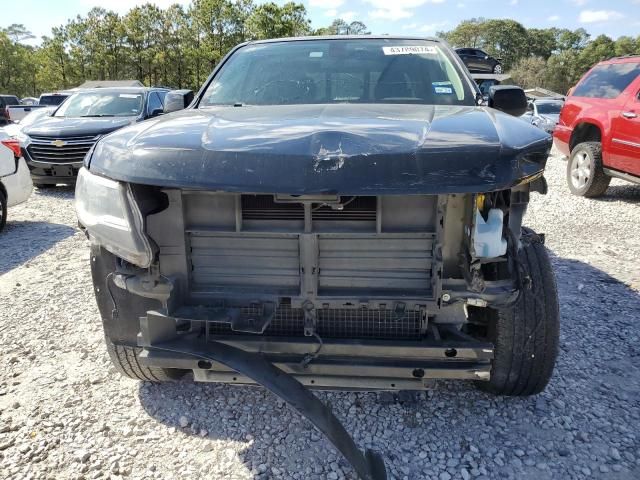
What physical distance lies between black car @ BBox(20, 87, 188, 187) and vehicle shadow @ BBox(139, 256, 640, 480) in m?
6.25

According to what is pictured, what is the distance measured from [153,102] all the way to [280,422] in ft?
27.8

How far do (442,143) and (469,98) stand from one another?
1.26 m

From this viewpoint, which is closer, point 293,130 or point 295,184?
point 295,184

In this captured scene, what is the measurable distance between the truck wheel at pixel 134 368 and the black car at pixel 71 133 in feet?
19.7

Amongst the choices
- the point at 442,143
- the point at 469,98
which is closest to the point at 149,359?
the point at 442,143

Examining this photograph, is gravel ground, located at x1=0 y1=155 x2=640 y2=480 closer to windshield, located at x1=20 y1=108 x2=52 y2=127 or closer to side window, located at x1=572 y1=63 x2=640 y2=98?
side window, located at x1=572 y1=63 x2=640 y2=98

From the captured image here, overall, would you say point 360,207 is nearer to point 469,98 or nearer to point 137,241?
point 137,241

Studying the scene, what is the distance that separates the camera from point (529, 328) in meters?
2.29

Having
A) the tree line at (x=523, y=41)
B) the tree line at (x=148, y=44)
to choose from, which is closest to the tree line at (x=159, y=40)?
the tree line at (x=148, y=44)

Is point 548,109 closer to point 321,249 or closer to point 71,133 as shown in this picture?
point 71,133

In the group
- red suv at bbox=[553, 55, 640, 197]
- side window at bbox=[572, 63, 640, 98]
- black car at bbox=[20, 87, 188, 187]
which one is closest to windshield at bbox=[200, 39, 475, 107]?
red suv at bbox=[553, 55, 640, 197]

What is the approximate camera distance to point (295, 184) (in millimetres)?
1650

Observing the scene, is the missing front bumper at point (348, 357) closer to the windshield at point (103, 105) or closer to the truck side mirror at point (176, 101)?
the truck side mirror at point (176, 101)

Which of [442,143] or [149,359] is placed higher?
[442,143]
